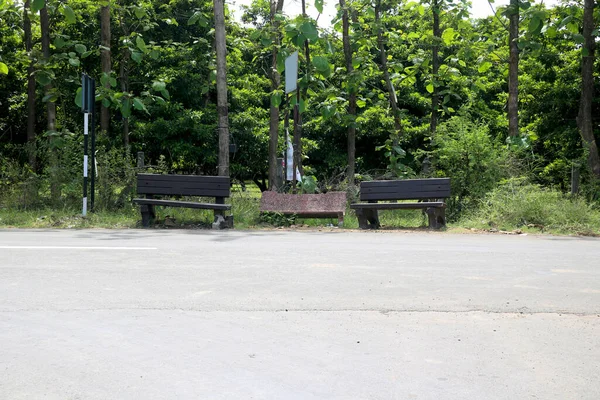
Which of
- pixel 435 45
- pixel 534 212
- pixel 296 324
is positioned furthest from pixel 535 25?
pixel 296 324

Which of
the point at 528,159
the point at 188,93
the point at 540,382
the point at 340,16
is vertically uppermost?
the point at 340,16

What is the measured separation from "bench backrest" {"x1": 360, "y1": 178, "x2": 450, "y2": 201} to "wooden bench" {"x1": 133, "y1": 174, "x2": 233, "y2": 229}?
3214mm

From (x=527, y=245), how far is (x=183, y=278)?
249 inches

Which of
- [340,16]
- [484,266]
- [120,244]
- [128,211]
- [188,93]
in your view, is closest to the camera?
[484,266]

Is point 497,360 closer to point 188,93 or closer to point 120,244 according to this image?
point 120,244

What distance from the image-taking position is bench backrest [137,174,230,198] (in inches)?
562

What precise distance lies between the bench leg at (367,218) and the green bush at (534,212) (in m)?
2.09

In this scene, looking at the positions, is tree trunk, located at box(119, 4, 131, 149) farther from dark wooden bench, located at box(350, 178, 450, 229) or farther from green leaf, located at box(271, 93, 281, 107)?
dark wooden bench, located at box(350, 178, 450, 229)

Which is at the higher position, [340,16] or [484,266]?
[340,16]

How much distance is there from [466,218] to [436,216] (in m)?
1.33

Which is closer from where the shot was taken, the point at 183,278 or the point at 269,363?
the point at 269,363

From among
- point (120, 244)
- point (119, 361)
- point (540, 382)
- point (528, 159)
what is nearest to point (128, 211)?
point (120, 244)

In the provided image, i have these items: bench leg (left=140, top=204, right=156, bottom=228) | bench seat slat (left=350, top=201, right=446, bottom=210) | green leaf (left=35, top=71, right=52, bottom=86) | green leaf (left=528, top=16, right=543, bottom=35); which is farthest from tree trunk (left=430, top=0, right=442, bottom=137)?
green leaf (left=35, top=71, right=52, bottom=86)

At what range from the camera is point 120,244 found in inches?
416
